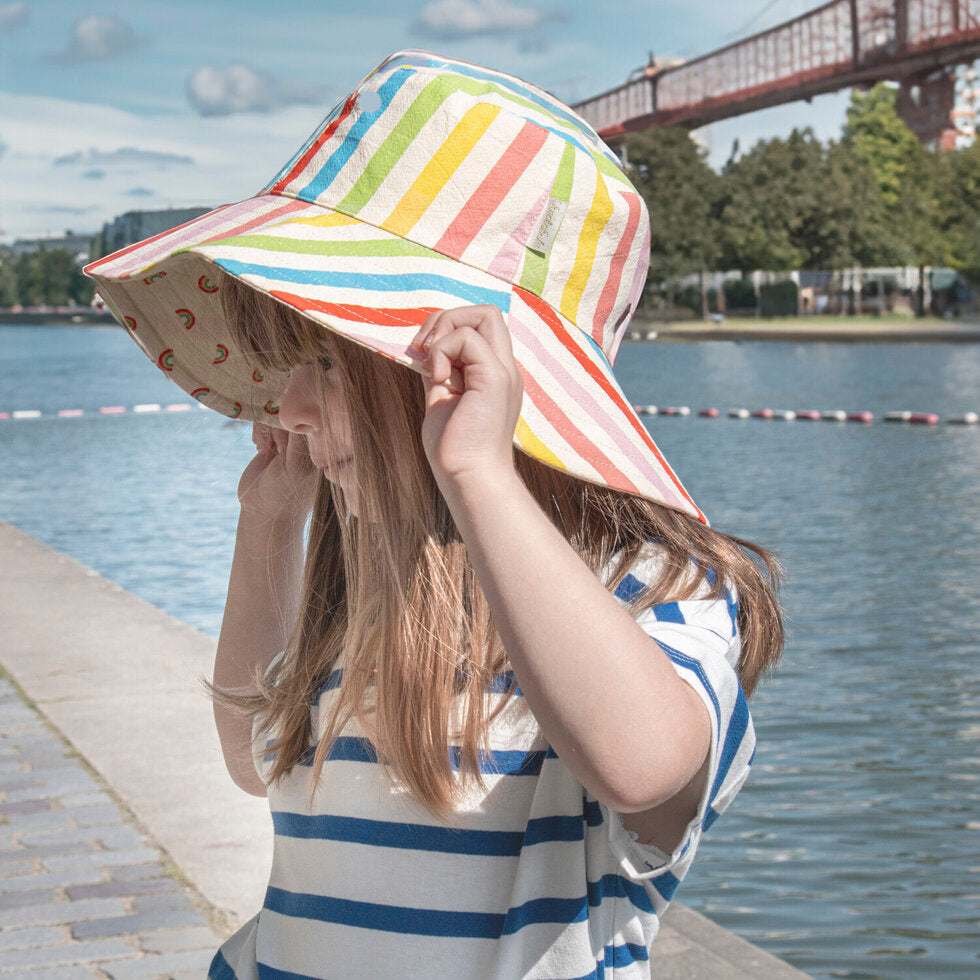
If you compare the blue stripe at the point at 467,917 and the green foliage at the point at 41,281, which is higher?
the green foliage at the point at 41,281

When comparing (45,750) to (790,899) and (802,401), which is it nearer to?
(790,899)

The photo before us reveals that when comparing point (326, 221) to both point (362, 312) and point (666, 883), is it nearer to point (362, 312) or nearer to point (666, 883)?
point (362, 312)

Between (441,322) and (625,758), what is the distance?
1.28 ft

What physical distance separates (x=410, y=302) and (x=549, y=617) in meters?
0.36

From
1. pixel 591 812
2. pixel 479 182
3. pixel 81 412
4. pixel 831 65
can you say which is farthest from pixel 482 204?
pixel 831 65

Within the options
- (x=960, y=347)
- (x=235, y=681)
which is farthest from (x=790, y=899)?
(x=960, y=347)

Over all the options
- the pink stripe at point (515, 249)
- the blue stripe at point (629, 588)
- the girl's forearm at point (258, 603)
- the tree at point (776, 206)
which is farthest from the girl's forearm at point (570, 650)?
the tree at point (776, 206)

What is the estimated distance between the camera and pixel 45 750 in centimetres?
491

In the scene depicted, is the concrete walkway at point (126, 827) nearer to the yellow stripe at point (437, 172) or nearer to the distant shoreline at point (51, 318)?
the yellow stripe at point (437, 172)

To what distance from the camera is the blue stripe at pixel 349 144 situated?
4.52ft

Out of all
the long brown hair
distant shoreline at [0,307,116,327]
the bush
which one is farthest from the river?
distant shoreline at [0,307,116,327]

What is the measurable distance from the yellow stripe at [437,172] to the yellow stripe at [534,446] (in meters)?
0.26

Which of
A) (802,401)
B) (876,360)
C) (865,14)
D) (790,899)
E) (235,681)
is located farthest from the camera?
(865,14)

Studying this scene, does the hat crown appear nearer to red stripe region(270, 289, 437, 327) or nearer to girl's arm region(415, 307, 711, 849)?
red stripe region(270, 289, 437, 327)
